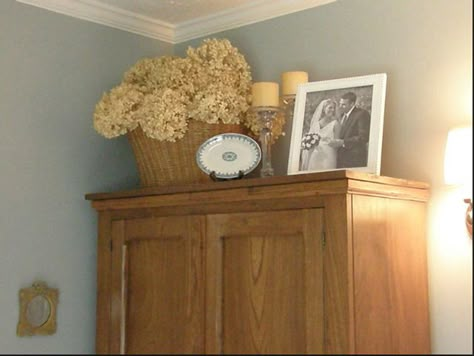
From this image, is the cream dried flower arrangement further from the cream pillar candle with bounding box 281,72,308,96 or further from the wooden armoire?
the wooden armoire

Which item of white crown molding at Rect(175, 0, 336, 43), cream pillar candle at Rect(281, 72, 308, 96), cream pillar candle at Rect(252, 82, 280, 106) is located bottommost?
cream pillar candle at Rect(252, 82, 280, 106)

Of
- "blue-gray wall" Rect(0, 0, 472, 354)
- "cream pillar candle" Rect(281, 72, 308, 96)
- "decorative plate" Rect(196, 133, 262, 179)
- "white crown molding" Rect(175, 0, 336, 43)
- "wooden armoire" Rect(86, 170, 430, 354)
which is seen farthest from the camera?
"white crown molding" Rect(175, 0, 336, 43)

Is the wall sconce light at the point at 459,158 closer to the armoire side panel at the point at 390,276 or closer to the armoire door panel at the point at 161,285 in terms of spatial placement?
Answer: the armoire side panel at the point at 390,276

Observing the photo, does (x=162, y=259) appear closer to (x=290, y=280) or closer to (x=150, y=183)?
(x=150, y=183)

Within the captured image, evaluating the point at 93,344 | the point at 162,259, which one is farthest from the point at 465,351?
the point at 93,344

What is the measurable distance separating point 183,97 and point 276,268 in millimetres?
717

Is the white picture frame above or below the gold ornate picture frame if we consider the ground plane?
above

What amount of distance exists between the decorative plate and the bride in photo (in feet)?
0.58

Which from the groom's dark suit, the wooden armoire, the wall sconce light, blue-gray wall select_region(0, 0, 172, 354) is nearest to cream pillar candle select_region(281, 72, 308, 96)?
the groom's dark suit

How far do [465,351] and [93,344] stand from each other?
1.37 metres

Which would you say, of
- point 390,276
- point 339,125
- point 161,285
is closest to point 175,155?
point 161,285

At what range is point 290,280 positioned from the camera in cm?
216

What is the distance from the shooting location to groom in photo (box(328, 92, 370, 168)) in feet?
7.61

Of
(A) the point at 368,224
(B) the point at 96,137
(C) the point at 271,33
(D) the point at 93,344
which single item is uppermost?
(C) the point at 271,33
